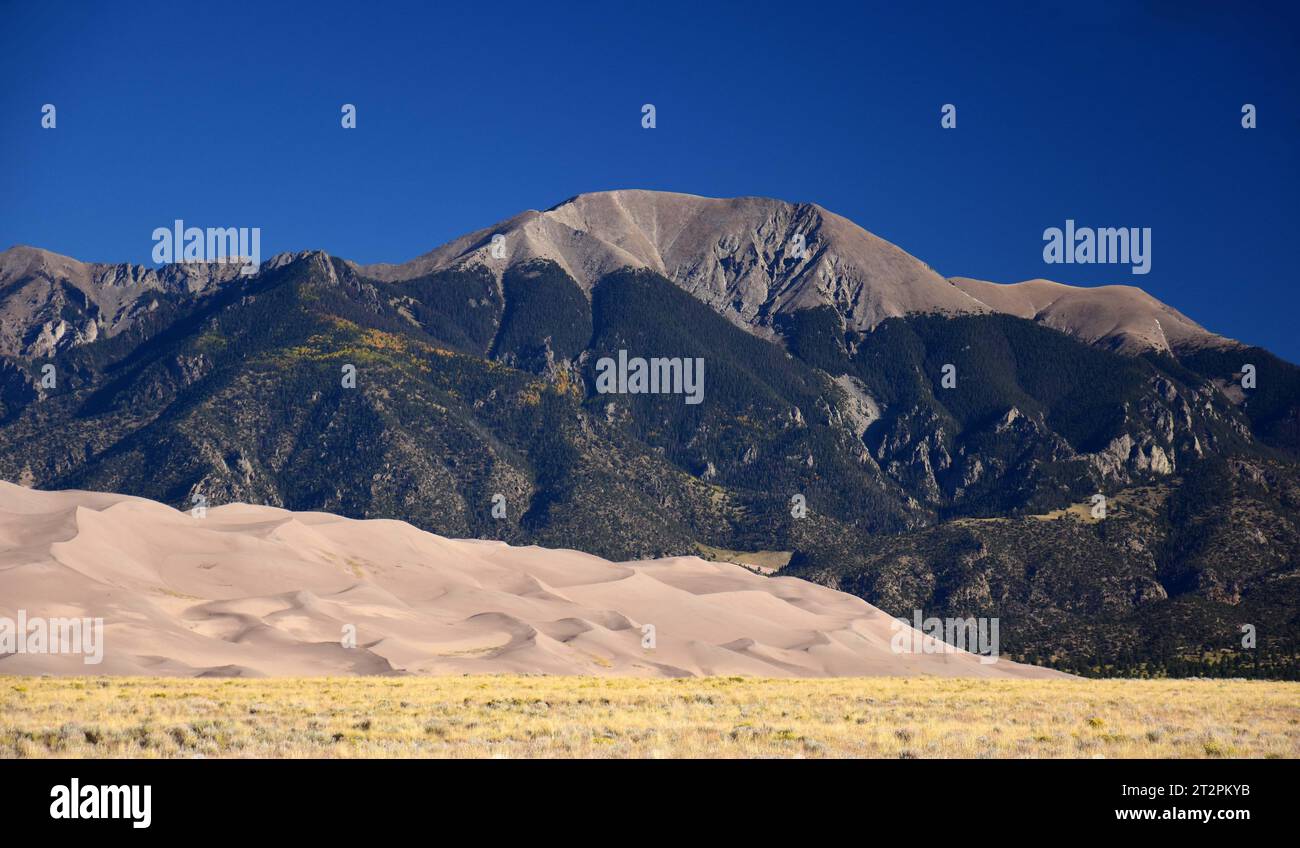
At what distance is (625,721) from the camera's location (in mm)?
39625

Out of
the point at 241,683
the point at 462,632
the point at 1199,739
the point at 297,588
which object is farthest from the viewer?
the point at 297,588

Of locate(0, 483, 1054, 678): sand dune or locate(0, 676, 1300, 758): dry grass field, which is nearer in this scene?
locate(0, 676, 1300, 758): dry grass field

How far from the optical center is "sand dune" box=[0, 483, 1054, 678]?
92812 mm

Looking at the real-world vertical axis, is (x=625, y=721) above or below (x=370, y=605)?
above

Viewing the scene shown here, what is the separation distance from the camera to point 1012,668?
147750 millimetres

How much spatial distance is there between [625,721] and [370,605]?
280 feet

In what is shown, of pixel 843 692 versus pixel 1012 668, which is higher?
pixel 843 692

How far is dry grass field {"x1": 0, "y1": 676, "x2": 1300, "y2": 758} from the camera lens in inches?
1304

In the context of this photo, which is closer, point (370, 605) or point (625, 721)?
point (625, 721)

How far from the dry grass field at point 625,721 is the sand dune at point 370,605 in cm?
2928

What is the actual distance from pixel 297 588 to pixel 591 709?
85409mm

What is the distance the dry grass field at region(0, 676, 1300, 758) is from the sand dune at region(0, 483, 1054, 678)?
2928cm
